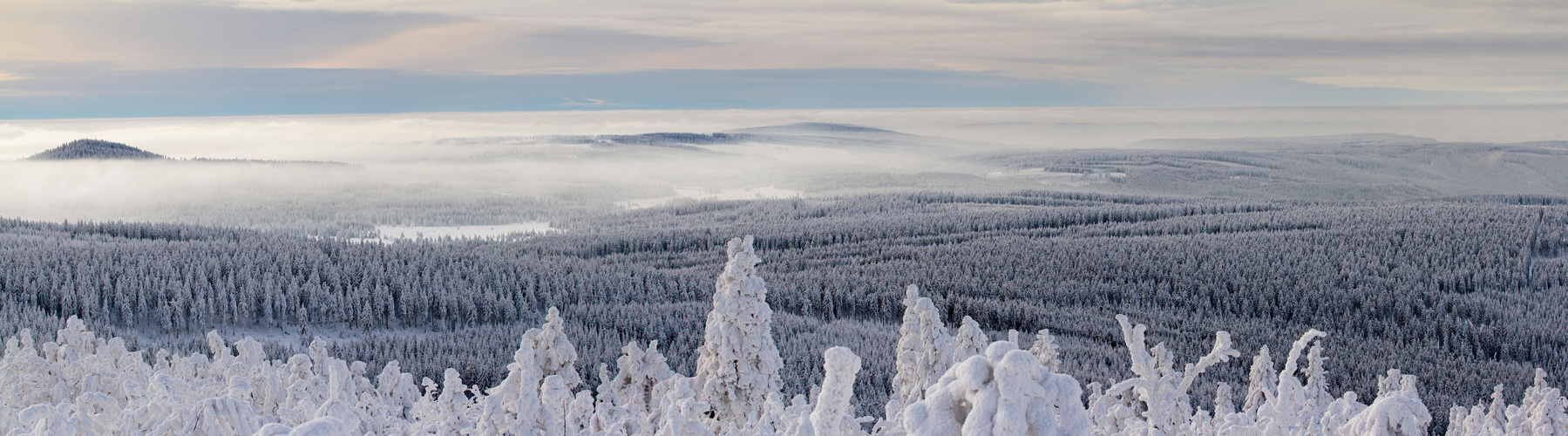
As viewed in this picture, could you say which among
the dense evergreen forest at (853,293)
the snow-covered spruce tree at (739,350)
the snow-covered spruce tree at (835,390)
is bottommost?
the dense evergreen forest at (853,293)

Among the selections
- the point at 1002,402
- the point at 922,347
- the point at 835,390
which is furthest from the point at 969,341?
the point at 1002,402

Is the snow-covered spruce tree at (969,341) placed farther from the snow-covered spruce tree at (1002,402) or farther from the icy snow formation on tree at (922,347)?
the snow-covered spruce tree at (1002,402)

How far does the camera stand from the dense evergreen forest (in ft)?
282

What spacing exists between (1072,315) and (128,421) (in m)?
116

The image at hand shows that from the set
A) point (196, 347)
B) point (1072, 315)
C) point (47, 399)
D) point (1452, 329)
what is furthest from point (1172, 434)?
point (1452, 329)

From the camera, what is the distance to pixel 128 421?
49.3 ft

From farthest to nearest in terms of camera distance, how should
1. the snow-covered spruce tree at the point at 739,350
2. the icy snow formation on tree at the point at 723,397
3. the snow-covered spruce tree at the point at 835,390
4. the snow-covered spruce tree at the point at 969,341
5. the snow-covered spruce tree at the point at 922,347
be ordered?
the snow-covered spruce tree at the point at 969,341
the snow-covered spruce tree at the point at 922,347
the snow-covered spruce tree at the point at 739,350
the snow-covered spruce tree at the point at 835,390
the icy snow formation on tree at the point at 723,397

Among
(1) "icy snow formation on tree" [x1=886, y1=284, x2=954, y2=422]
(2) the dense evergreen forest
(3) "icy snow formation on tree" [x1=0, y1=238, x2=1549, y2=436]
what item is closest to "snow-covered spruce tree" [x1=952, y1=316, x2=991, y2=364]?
(3) "icy snow formation on tree" [x1=0, y1=238, x2=1549, y2=436]

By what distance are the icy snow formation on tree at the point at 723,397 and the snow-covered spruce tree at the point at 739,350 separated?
5 cm

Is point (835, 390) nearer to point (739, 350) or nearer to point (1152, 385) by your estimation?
point (1152, 385)

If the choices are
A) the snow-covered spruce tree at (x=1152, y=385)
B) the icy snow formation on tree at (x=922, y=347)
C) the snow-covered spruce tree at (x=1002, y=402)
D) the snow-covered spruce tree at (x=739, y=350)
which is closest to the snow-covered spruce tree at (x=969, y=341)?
the icy snow formation on tree at (x=922, y=347)

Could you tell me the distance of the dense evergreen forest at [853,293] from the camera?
85.9 m

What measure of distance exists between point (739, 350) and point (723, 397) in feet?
5.21

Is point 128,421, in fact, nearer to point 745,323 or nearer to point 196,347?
point 745,323
